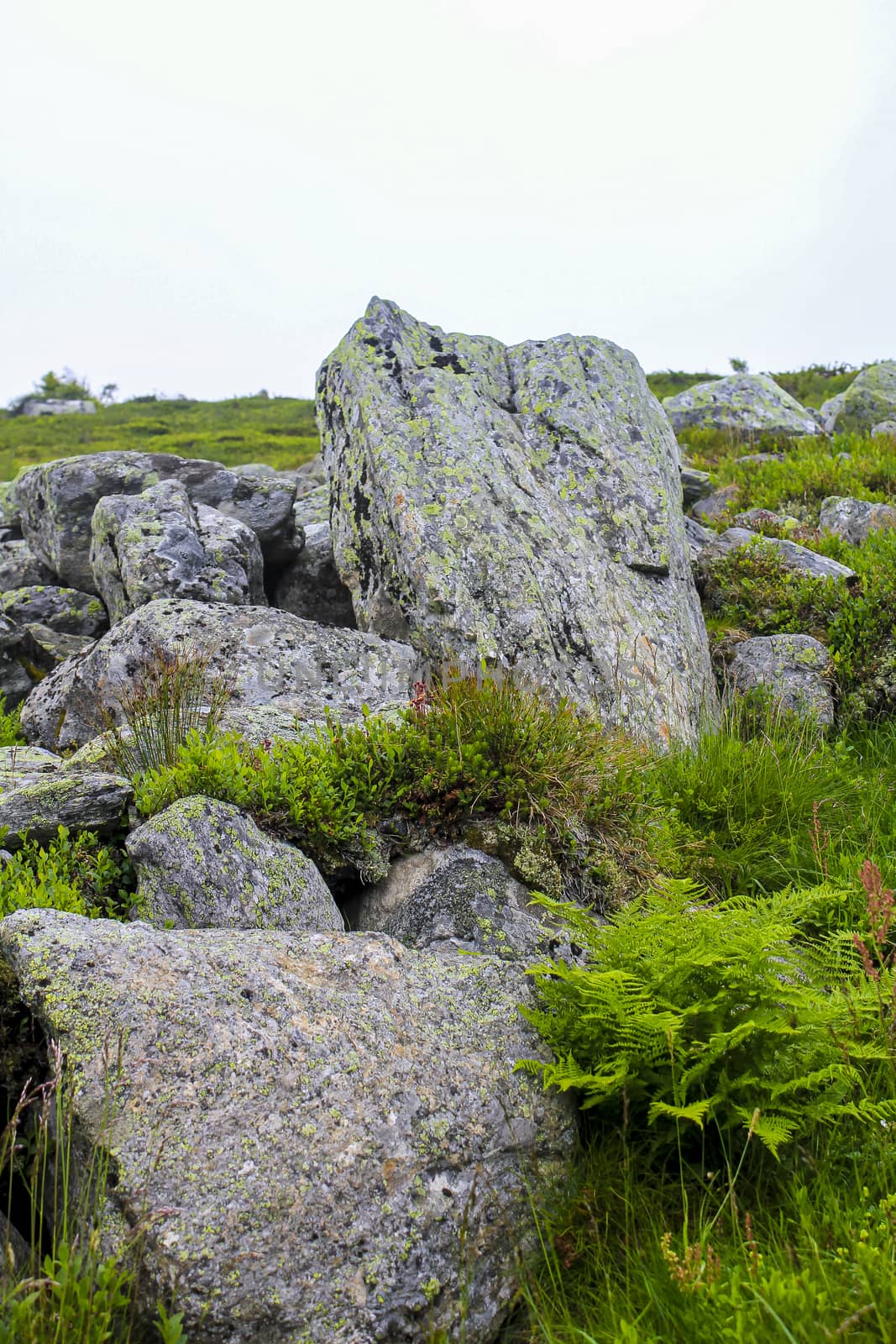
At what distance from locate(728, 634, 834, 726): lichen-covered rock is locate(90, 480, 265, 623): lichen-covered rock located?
5.03 meters

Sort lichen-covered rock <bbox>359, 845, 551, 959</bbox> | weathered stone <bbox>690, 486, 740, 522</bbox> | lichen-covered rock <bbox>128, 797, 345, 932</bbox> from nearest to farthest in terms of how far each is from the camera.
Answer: lichen-covered rock <bbox>128, 797, 345, 932</bbox>, lichen-covered rock <bbox>359, 845, 551, 959</bbox>, weathered stone <bbox>690, 486, 740, 522</bbox>

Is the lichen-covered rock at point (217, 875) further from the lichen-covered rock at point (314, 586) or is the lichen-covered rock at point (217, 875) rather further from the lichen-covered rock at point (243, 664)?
the lichen-covered rock at point (314, 586)

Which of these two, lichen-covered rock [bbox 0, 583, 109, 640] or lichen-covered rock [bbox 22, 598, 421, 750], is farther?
lichen-covered rock [bbox 0, 583, 109, 640]

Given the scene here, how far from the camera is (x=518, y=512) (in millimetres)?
8477

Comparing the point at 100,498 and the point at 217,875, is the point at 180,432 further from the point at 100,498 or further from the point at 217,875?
the point at 217,875

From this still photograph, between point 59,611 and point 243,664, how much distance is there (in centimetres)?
438

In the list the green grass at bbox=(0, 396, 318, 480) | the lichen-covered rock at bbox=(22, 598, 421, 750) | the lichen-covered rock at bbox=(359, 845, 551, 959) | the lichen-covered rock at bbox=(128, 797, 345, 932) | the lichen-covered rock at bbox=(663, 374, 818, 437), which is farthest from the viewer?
the green grass at bbox=(0, 396, 318, 480)

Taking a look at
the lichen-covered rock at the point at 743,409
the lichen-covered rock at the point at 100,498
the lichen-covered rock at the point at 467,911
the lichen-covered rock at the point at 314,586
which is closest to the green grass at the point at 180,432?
the lichen-covered rock at the point at 743,409

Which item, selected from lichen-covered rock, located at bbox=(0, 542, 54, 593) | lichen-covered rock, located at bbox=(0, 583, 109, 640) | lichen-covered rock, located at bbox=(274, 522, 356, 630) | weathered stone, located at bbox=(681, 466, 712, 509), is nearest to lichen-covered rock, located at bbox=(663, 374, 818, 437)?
weathered stone, located at bbox=(681, 466, 712, 509)

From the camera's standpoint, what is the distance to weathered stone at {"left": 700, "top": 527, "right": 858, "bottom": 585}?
949 cm

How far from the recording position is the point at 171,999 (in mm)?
3418

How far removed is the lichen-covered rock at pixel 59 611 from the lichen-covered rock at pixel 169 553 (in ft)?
1.48

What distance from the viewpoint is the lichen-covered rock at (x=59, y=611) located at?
10.2 metres

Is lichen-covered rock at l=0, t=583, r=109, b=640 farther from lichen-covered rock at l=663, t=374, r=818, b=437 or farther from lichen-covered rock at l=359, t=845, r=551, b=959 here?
lichen-covered rock at l=663, t=374, r=818, b=437
